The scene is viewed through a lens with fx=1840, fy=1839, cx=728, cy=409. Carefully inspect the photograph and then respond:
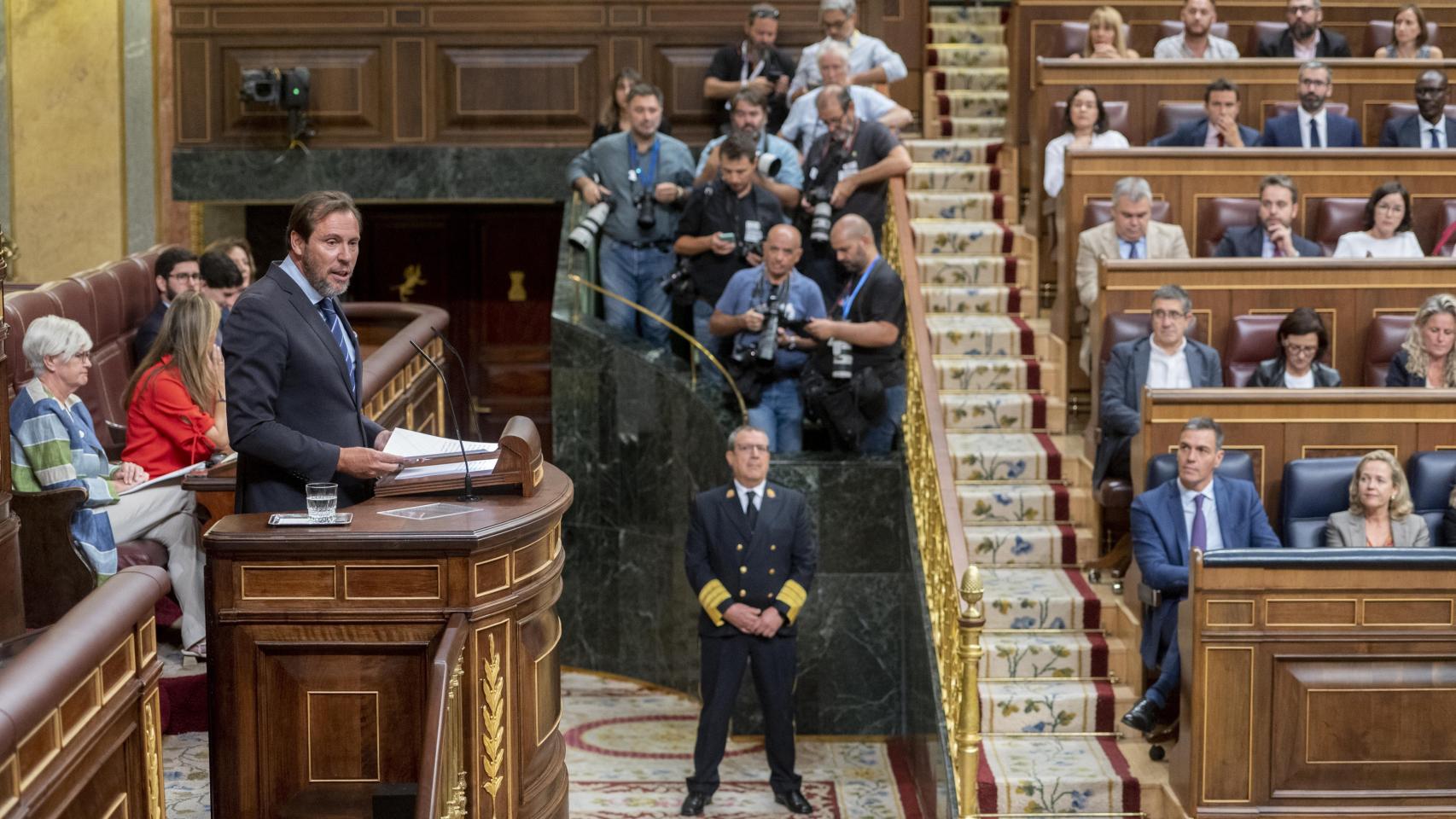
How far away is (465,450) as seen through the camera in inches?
133

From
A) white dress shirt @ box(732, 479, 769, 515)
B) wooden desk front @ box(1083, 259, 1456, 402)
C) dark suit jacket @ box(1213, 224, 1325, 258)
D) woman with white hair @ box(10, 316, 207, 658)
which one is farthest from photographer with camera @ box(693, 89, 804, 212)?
woman with white hair @ box(10, 316, 207, 658)

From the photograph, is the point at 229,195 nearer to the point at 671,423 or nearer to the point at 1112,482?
the point at 671,423

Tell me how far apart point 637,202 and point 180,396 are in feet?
8.79

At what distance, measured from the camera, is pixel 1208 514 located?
508 cm

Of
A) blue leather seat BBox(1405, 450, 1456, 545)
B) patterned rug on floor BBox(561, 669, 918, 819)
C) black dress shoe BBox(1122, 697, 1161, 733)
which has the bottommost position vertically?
patterned rug on floor BBox(561, 669, 918, 819)

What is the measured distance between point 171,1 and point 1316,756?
6.22 metres

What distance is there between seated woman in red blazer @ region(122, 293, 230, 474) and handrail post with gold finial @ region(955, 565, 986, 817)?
197cm

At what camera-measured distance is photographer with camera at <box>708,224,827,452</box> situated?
242 inches

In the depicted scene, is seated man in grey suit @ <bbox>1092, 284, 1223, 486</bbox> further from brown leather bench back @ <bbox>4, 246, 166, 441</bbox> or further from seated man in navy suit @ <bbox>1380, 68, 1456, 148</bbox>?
brown leather bench back @ <bbox>4, 246, 166, 441</bbox>

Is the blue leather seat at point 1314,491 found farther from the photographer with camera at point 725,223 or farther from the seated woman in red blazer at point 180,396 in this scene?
the seated woman in red blazer at point 180,396

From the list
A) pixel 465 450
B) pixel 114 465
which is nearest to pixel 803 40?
pixel 114 465

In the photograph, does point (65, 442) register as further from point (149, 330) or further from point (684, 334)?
point (684, 334)

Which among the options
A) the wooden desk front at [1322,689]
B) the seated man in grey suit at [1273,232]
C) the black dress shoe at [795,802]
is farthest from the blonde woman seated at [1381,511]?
the black dress shoe at [795,802]

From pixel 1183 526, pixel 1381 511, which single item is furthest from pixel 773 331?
pixel 1381 511
